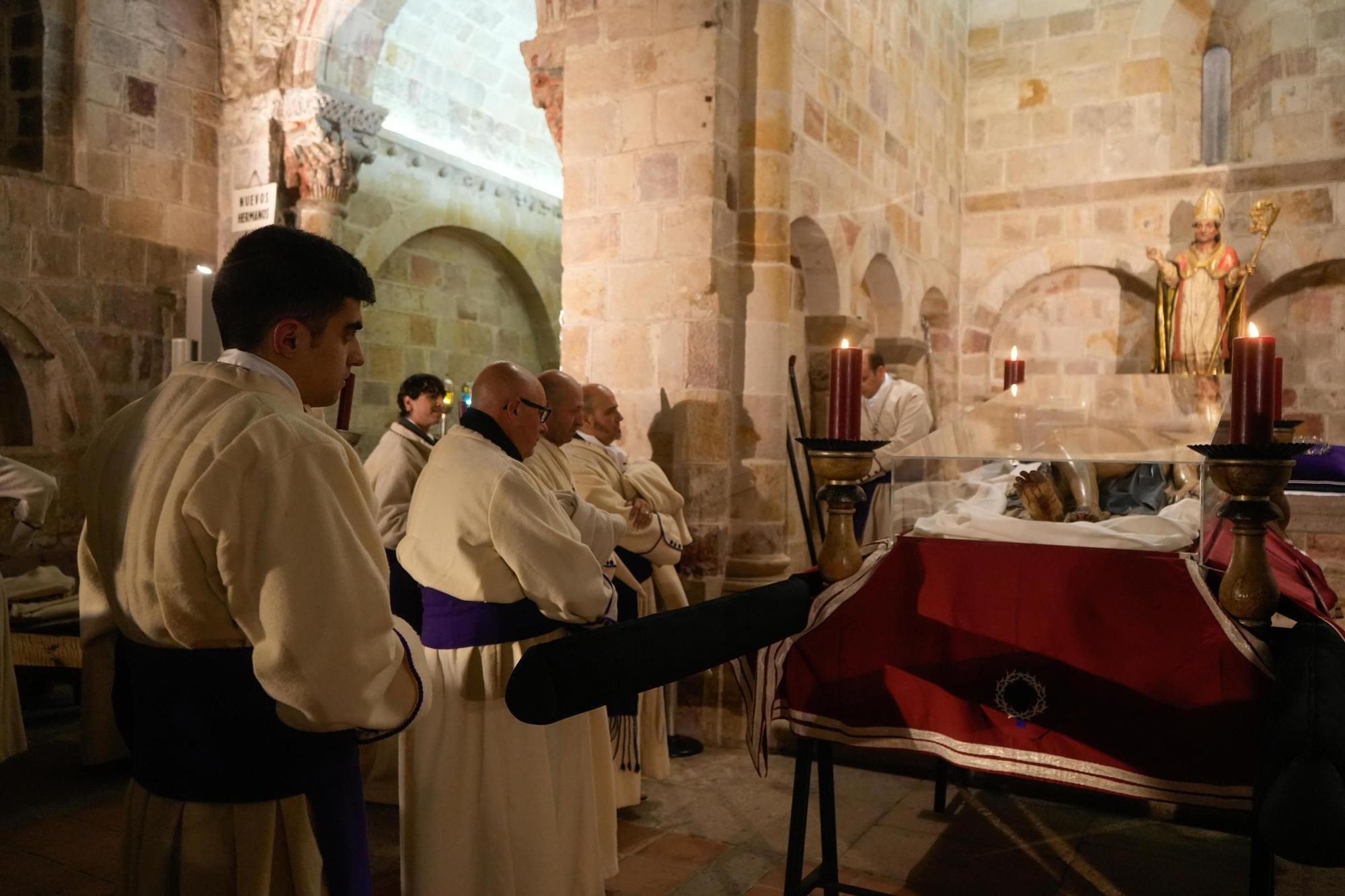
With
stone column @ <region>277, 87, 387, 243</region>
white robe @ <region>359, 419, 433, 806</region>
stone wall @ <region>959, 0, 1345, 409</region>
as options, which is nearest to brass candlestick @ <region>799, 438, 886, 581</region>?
white robe @ <region>359, 419, 433, 806</region>

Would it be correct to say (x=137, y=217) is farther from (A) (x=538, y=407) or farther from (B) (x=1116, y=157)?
(B) (x=1116, y=157)

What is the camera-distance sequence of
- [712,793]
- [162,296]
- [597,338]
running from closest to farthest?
[712,793], [597,338], [162,296]

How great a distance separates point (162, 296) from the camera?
23.1 feet

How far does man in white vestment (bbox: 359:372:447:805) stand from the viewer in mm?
3883

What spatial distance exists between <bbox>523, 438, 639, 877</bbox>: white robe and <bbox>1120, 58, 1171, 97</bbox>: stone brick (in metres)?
7.93

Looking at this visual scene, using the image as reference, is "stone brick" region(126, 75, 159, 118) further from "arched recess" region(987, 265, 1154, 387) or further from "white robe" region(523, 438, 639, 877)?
"arched recess" region(987, 265, 1154, 387)

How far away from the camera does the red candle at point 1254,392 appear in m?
1.78

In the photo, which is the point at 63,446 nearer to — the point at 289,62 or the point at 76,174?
the point at 76,174

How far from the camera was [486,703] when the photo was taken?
266 centimetres

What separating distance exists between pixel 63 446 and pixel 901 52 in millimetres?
6690

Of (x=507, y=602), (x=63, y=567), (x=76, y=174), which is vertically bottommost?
(x=63, y=567)

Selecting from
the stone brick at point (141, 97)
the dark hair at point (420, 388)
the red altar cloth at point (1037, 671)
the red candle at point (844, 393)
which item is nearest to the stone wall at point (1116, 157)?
the dark hair at point (420, 388)

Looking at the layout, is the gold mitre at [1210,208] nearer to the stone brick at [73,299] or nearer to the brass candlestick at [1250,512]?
the brass candlestick at [1250,512]

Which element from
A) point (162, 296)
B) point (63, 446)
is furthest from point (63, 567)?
point (162, 296)
